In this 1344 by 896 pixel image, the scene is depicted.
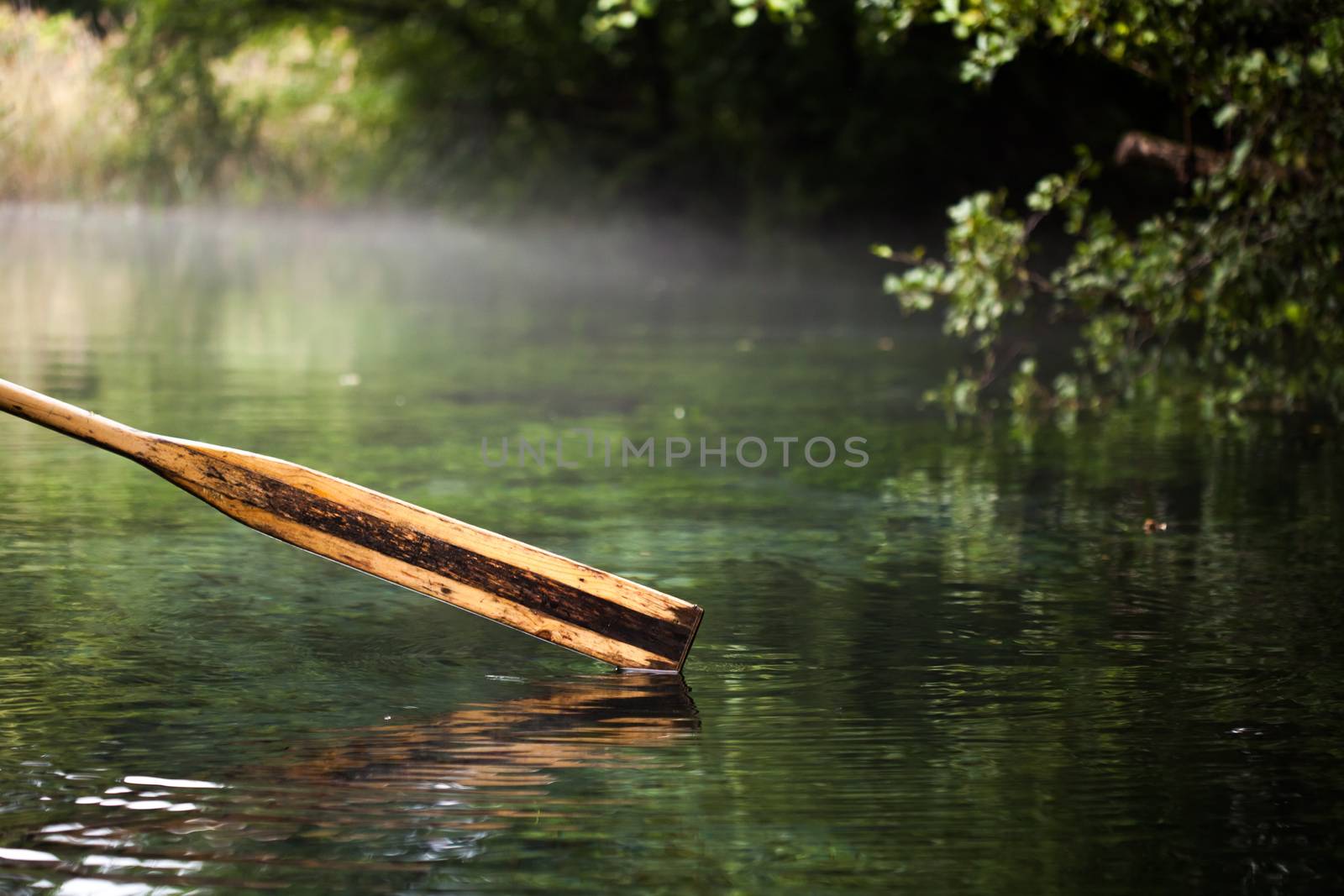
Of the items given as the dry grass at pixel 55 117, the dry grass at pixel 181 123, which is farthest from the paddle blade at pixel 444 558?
the dry grass at pixel 55 117

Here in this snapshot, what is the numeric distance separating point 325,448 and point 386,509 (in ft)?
Answer: 11.3

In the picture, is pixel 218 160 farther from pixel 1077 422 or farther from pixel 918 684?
pixel 918 684

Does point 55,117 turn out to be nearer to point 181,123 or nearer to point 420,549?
point 181,123

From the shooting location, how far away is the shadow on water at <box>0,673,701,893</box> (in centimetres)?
337

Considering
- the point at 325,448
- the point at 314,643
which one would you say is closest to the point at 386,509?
the point at 314,643

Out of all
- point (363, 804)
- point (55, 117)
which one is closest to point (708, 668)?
point (363, 804)

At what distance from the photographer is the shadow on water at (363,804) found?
11.1 ft

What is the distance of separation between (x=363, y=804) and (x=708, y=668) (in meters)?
1.34

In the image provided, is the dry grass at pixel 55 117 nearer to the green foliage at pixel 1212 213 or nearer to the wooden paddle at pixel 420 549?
the green foliage at pixel 1212 213

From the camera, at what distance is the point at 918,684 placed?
470 cm

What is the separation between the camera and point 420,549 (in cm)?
482

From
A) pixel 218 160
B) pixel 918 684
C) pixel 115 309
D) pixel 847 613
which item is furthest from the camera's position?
pixel 218 160

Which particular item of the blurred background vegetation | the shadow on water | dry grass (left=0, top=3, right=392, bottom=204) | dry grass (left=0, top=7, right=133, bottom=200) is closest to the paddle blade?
the shadow on water

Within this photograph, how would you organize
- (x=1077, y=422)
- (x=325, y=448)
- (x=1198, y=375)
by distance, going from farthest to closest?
(x=1198, y=375) → (x=1077, y=422) → (x=325, y=448)
